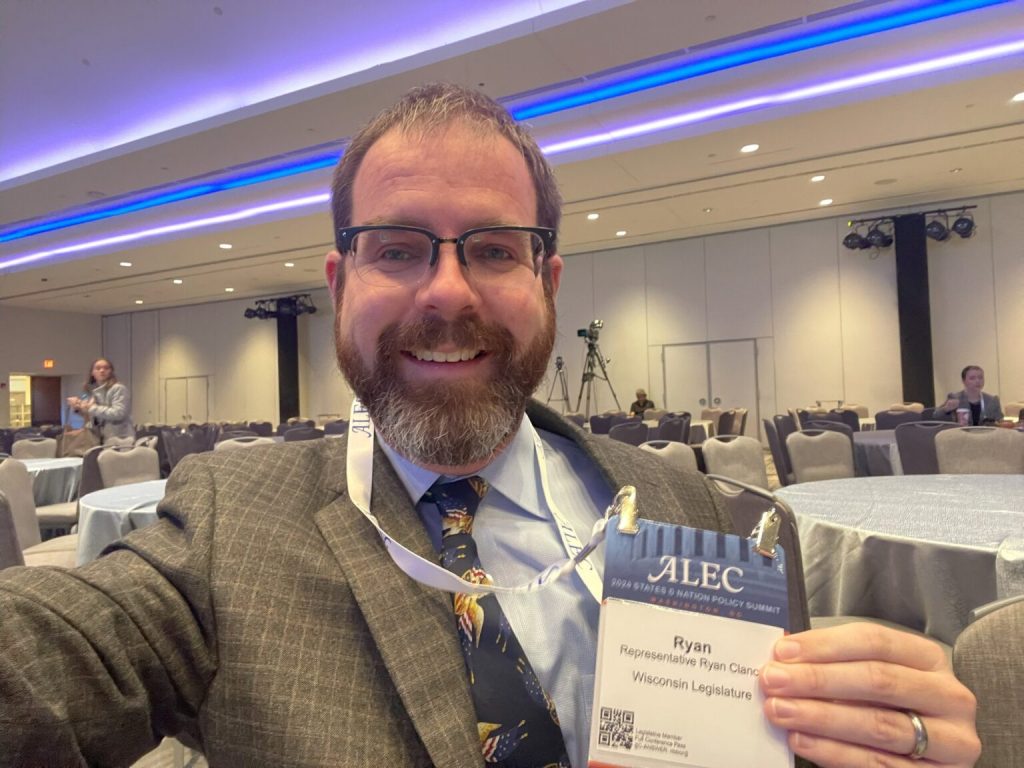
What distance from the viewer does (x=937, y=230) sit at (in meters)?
9.91

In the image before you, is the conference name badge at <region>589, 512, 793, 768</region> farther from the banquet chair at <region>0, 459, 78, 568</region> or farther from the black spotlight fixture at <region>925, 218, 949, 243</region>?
the black spotlight fixture at <region>925, 218, 949, 243</region>

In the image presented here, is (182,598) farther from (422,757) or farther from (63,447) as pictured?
(63,447)

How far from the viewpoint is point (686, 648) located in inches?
20.3

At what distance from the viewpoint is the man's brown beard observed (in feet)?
2.61

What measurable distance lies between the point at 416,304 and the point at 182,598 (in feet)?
1.42

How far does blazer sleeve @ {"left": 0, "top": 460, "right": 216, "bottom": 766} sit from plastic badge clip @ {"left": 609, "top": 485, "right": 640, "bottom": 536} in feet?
1.56

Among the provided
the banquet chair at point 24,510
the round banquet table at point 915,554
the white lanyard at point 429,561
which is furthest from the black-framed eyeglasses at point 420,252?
the banquet chair at point 24,510

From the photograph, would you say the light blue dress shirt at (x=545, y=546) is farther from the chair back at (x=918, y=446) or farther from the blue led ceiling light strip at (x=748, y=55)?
the blue led ceiling light strip at (x=748, y=55)

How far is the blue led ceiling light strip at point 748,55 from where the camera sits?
532 centimetres

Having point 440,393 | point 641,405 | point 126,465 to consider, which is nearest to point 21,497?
point 126,465

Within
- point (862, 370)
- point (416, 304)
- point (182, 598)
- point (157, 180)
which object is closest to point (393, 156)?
point (416, 304)

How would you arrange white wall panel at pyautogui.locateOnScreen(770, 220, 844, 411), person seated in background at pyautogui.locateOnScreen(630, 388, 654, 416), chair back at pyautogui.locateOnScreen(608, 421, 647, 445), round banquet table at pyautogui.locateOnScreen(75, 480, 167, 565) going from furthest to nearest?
person seated in background at pyautogui.locateOnScreen(630, 388, 654, 416) < white wall panel at pyautogui.locateOnScreen(770, 220, 844, 411) < chair back at pyautogui.locateOnScreen(608, 421, 647, 445) < round banquet table at pyautogui.locateOnScreen(75, 480, 167, 565)

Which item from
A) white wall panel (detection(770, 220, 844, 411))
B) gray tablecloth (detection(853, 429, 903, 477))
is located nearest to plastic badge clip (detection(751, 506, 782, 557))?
gray tablecloth (detection(853, 429, 903, 477))

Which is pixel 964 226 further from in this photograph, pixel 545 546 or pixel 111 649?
pixel 111 649
